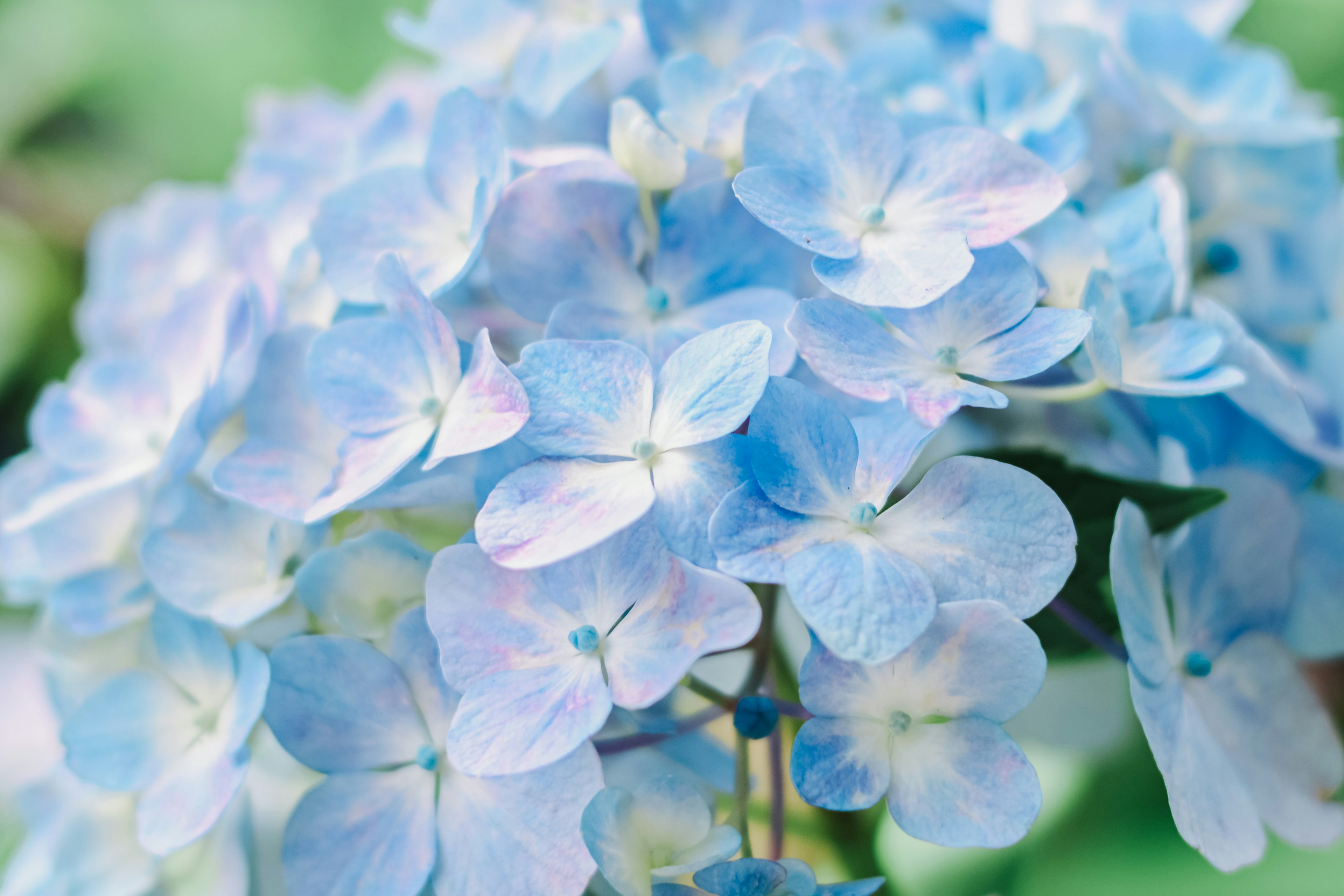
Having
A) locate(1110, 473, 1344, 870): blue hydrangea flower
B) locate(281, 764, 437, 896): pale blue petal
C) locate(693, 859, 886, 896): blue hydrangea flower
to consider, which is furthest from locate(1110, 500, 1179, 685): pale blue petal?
locate(281, 764, 437, 896): pale blue petal

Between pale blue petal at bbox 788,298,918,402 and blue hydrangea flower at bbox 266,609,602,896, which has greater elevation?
pale blue petal at bbox 788,298,918,402

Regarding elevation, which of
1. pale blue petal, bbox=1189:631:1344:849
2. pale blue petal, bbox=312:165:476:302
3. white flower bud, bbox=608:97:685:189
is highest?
white flower bud, bbox=608:97:685:189

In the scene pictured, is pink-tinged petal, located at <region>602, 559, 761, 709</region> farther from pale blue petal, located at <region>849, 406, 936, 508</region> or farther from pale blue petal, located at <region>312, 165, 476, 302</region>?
pale blue petal, located at <region>312, 165, 476, 302</region>

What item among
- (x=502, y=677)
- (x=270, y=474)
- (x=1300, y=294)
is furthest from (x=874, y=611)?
(x=1300, y=294)

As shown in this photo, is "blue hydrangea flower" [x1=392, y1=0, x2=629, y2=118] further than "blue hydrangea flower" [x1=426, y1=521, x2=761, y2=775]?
Yes

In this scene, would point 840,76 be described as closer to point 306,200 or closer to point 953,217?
point 953,217

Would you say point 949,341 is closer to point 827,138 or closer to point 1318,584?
point 827,138
